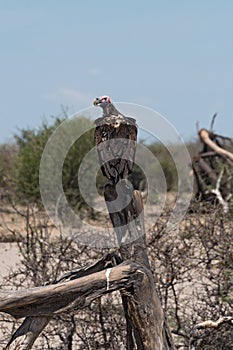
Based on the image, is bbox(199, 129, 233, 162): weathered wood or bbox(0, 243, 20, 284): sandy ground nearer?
bbox(0, 243, 20, 284): sandy ground

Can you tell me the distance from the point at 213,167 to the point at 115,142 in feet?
36.8

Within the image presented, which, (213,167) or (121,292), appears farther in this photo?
(213,167)

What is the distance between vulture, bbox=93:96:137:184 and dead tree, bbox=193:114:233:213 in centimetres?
911

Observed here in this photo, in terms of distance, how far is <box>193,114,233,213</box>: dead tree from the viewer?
42.5ft

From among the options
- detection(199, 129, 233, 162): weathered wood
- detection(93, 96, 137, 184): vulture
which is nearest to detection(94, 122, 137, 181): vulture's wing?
detection(93, 96, 137, 184): vulture

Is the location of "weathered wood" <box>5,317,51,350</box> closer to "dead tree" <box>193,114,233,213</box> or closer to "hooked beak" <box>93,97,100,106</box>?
"hooked beak" <box>93,97,100,106</box>

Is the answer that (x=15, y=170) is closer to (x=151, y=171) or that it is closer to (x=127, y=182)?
(x=151, y=171)

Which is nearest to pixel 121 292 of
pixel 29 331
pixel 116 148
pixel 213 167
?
pixel 29 331

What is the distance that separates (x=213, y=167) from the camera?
1431 cm

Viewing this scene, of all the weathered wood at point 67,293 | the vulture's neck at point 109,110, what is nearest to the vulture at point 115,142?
the vulture's neck at point 109,110

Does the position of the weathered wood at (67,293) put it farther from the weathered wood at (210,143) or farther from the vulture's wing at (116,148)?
the weathered wood at (210,143)

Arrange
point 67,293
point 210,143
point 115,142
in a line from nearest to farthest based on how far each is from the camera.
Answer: point 67,293 → point 115,142 → point 210,143

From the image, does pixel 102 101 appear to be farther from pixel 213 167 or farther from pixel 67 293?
pixel 213 167

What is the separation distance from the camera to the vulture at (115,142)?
3.25 m
